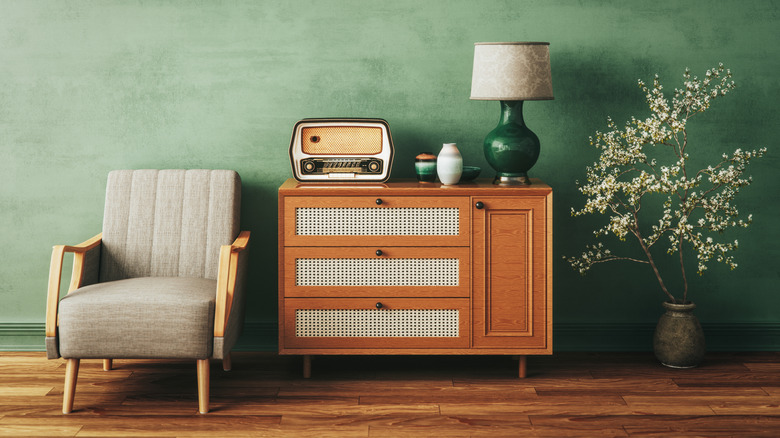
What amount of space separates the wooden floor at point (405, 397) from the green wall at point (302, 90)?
504 mm

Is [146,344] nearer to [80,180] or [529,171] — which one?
[80,180]

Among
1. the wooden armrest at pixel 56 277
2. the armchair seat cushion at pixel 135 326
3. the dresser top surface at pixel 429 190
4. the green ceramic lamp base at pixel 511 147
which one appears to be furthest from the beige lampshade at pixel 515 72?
the wooden armrest at pixel 56 277

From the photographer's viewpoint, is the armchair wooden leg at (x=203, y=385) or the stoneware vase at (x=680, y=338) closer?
the armchair wooden leg at (x=203, y=385)

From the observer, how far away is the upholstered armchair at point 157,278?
2.64m

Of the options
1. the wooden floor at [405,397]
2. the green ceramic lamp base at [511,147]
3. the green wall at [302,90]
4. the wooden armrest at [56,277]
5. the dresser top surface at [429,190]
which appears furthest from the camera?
the green wall at [302,90]

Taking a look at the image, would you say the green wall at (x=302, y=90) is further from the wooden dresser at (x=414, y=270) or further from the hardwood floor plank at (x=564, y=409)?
the hardwood floor plank at (x=564, y=409)

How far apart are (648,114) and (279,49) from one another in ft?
5.68

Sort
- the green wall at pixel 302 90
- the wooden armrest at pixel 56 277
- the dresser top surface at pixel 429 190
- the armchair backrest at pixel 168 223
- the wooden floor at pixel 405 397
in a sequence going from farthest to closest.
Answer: the green wall at pixel 302 90, the armchair backrest at pixel 168 223, the dresser top surface at pixel 429 190, the wooden armrest at pixel 56 277, the wooden floor at pixel 405 397

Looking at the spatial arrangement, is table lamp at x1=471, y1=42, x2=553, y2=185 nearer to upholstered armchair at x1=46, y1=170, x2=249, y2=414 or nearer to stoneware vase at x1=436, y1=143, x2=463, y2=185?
stoneware vase at x1=436, y1=143, x2=463, y2=185

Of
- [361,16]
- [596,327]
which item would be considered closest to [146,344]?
[361,16]

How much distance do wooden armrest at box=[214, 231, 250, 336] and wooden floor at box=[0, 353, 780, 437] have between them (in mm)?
346

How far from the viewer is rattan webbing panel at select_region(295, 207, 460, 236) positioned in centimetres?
298

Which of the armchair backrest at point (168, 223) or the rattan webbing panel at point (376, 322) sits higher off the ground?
the armchair backrest at point (168, 223)

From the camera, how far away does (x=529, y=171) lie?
343 cm
